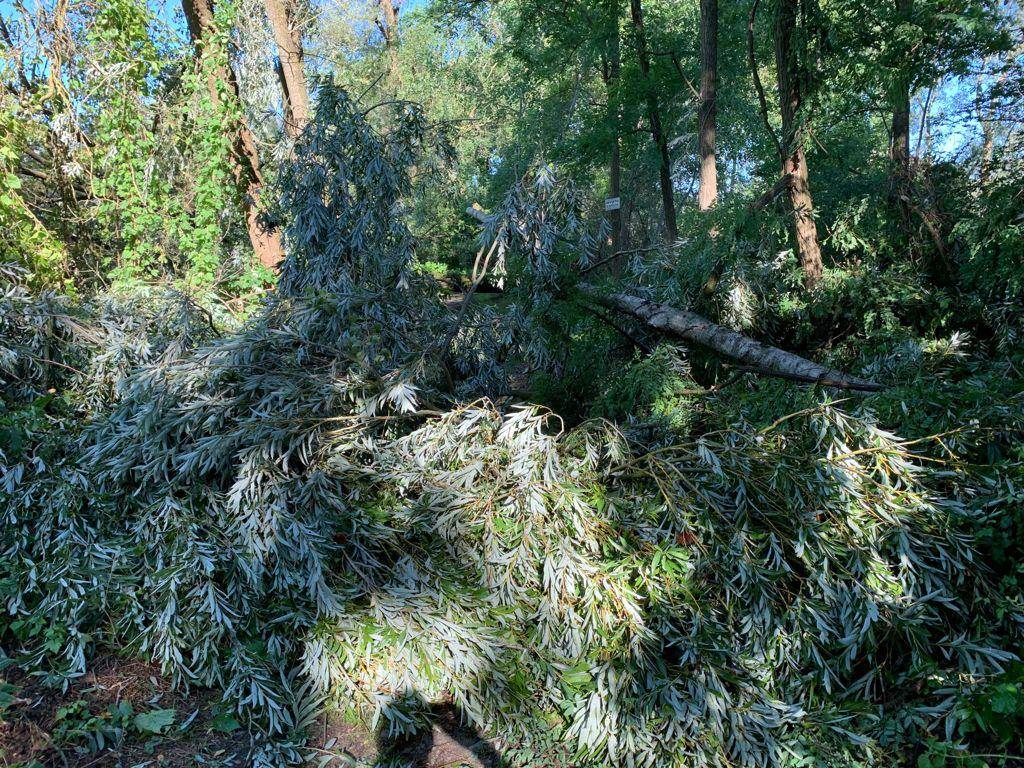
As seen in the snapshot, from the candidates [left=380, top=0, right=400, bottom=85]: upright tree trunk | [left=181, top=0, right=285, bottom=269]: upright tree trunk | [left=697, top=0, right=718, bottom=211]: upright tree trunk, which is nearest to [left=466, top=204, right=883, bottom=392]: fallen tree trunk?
[left=181, top=0, right=285, bottom=269]: upright tree trunk

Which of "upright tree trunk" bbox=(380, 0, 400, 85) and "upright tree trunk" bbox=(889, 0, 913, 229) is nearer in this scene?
"upright tree trunk" bbox=(889, 0, 913, 229)

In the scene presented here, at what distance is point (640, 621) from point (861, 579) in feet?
2.96

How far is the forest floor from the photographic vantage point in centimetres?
264

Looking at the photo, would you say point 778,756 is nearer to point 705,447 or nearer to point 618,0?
point 705,447

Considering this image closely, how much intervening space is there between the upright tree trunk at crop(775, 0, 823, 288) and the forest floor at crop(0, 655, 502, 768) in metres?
4.40

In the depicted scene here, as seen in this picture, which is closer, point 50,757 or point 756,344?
point 50,757

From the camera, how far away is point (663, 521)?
3070 millimetres

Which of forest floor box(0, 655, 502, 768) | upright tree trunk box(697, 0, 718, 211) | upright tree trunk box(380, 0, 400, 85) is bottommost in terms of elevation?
forest floor box(0, 655, 502, 768)

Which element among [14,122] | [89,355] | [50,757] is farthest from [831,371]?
[14,122]

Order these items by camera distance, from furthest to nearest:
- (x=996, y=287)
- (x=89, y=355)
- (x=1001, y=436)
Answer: (x=89, y=355) < (x=996, y=287) < (x=1001, y=436)

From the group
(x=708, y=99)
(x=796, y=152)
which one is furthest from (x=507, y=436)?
(x=708, y=99)

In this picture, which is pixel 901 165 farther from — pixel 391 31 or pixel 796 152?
pixel 391 31

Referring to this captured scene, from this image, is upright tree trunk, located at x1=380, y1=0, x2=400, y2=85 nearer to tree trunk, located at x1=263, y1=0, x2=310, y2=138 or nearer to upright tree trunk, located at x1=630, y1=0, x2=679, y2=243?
upright tree trunk, located at x1=630, y1=0, x2=679, y2=243

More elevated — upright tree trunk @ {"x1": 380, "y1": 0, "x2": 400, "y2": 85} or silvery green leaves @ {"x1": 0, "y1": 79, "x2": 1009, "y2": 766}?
upright tree trunk @ {"x1": 380, "y1": 0, "x2": 400, "y2": 85}
